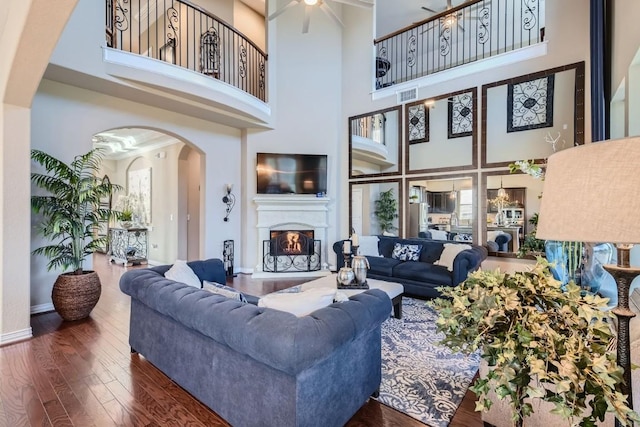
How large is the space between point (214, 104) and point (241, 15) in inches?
118

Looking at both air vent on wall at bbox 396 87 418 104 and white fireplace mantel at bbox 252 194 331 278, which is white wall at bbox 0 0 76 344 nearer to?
white fireplace mantel at bbox 252 194 331 278

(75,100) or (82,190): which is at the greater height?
(75,100)

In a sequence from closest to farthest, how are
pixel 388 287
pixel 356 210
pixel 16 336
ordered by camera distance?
pixel 16 336 → pixel 388 287 → pixel 356 210

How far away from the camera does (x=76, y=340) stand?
302 centimetres

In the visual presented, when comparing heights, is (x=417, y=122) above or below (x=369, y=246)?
above

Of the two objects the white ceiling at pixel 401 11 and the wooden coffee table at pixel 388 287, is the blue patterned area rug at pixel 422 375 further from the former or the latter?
the white ceiling at pixel 401 11

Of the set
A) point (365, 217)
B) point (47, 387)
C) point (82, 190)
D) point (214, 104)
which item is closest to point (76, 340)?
point (47, 387)

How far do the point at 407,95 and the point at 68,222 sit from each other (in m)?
5.45

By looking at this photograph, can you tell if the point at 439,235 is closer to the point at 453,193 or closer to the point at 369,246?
the point at 453,193

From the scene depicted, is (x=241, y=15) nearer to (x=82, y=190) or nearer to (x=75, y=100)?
(x=75, y=100)

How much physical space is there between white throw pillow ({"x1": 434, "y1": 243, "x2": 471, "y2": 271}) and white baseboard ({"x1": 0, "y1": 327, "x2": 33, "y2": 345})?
193 inches

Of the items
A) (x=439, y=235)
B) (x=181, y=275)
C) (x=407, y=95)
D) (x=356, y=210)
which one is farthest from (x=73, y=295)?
(x=407, y=95)

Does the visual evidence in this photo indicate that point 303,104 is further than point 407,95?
Yes

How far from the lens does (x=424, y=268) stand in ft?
14.4
